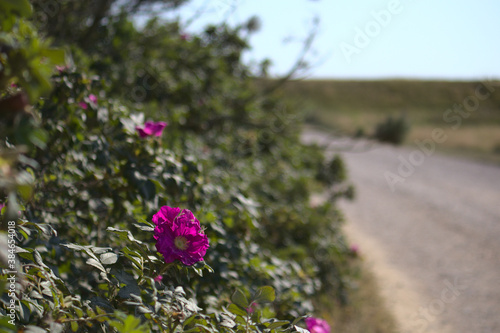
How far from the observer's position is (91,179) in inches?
62.1

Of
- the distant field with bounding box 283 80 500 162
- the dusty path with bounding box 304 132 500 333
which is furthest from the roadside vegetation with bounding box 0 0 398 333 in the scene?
the distant field with bounding box 283 80 500 162

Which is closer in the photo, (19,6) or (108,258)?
(19,6)

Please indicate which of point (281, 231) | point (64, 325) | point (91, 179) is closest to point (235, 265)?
point (91, 179)

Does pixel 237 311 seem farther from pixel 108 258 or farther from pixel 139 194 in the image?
pixel 139 194

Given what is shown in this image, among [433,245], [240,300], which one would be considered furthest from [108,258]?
[433,245]

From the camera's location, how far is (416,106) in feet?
132

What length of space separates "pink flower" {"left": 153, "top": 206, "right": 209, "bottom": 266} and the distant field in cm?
2416

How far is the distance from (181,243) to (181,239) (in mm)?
10

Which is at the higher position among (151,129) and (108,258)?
(151,129)

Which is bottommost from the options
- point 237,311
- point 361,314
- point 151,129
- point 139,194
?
point 361,314

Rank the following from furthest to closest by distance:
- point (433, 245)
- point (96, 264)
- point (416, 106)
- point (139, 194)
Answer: point (416, 106), point (433, 245), point (139, 194), point (96, 264)

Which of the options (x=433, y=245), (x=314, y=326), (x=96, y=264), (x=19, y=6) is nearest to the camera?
(x=19, y=6)

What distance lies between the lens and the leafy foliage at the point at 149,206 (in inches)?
38.6

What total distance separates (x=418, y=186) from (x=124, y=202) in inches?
403
